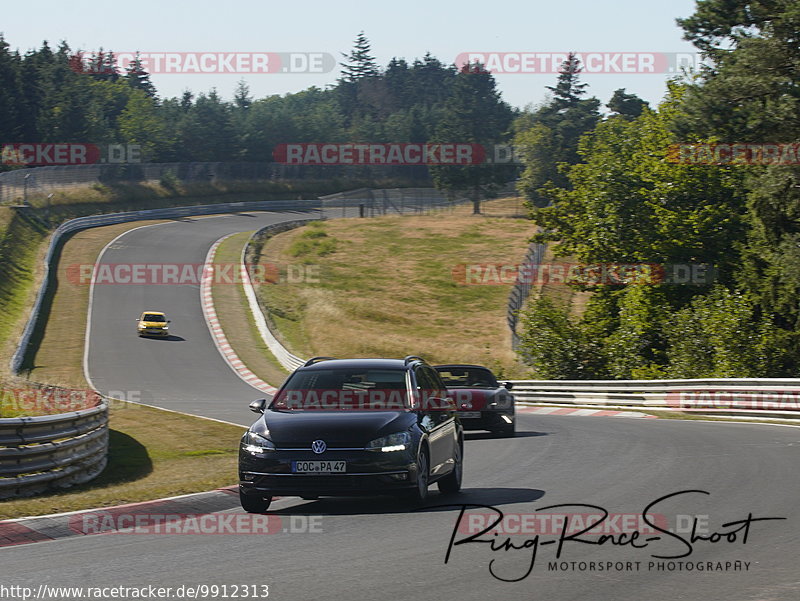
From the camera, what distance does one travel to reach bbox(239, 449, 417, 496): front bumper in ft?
32.2

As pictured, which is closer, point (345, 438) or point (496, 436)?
point (345, 438)

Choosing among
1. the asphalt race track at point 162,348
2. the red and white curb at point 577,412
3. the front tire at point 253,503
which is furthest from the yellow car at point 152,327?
the front tire at point 253,503

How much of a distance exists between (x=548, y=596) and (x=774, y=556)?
2.15 meters

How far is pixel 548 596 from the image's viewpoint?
658 cm

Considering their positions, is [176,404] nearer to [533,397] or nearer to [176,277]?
[533,397]

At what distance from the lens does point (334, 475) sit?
9.83 meters

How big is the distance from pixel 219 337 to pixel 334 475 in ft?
125

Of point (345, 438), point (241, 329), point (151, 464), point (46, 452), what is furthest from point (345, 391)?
point (241, 329)

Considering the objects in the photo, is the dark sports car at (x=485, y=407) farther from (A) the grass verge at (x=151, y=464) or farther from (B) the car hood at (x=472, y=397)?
(A) the grass verge at (x=151, y=464)

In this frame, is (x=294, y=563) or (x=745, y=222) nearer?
(x=294, y=563)

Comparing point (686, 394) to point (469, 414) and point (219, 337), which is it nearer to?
point (469, 414)

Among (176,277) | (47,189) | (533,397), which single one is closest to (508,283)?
(176,277)

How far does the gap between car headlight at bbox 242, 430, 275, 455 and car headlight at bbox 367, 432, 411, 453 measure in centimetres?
96

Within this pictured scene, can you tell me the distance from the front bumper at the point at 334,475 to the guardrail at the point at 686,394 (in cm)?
1517
